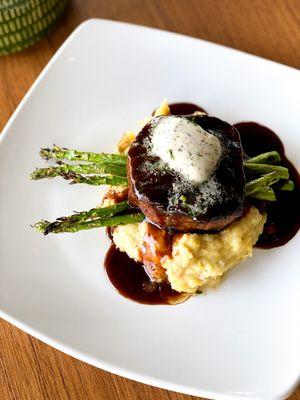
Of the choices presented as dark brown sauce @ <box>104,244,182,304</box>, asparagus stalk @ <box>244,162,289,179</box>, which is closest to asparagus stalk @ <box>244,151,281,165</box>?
asparagus stalk @ <box>244,162,289,179</box>

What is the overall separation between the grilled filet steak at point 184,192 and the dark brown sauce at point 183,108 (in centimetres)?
71

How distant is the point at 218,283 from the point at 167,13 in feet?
7.87

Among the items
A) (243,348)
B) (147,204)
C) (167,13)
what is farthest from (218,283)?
(167,13)

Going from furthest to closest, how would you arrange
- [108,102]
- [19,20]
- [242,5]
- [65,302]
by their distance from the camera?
1. [242,5]
2. [19,20]
3. [108,102]
4. [65,302]

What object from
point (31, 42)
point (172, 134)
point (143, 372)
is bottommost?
point (143, 372)

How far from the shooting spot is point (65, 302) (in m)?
3.24

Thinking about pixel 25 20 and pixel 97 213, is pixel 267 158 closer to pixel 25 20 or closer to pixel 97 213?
pixel 97 213

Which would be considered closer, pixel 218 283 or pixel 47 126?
pixel 218 283

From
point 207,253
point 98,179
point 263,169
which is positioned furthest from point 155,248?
point 263,169

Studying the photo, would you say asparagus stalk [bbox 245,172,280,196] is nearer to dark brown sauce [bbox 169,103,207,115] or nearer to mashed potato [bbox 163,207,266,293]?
mashed potato [bbox 163,207,266,293]

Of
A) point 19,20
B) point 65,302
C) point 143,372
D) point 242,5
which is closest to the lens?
point 143,372

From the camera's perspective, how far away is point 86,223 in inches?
125

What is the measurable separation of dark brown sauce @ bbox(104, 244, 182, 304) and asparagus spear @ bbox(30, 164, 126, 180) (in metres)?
0.48

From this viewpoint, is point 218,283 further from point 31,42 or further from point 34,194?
point 31,42
